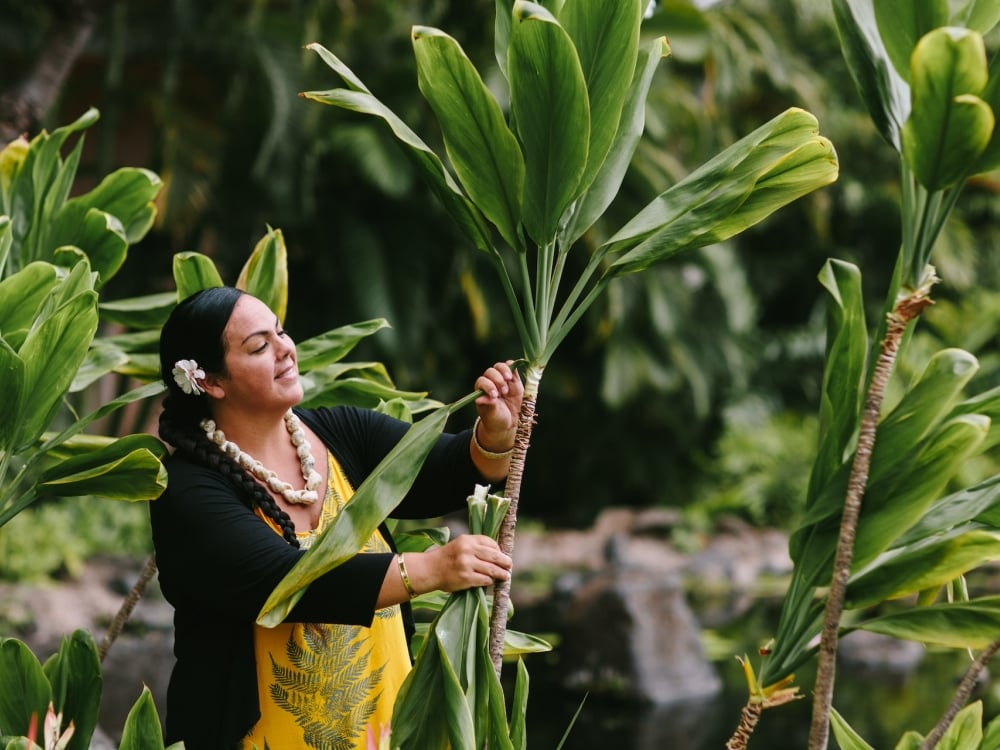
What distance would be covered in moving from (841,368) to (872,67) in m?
0.36

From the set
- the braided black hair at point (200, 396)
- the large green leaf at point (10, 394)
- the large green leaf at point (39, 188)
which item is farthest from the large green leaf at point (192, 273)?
the large green leaf at point (10, 394)

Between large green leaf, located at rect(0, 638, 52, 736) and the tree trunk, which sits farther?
the tree trunk

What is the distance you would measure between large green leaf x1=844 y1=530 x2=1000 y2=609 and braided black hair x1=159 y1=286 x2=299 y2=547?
2.53 feet

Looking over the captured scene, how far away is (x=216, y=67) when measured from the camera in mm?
7793

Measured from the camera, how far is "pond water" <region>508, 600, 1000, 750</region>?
477cm

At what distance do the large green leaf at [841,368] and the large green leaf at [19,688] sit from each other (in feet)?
3.63

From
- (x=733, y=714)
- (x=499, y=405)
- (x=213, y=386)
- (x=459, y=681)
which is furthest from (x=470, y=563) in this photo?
(x=733, y=714)

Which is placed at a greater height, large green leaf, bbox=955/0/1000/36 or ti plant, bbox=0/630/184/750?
large green leaf, bbox=955/0/1000/36

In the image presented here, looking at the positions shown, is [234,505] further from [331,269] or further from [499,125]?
[331,269]

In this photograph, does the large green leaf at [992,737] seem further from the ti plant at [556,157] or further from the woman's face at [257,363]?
the woman's face at [257,363]

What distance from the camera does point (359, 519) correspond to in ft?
4.64

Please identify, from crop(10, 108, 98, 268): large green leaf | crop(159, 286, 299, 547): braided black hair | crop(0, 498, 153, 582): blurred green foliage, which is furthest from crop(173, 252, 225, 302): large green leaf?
crop(0, 498, 153, 582): blurred green foliage

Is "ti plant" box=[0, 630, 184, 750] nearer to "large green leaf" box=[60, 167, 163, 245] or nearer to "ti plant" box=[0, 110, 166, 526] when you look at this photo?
"ti plant" box=[0, 110, 166, 526]

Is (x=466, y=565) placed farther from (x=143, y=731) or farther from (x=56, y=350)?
(x=56, y=350)
